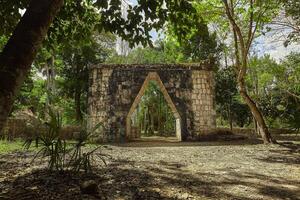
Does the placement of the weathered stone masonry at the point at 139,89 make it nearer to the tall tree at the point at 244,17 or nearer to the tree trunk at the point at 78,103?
the tall tree at the point at 244,17

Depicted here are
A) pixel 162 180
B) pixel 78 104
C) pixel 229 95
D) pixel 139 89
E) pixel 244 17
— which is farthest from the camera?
pixel 229 95

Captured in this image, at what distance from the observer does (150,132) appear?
18.8 metres

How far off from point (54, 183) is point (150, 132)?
15105 millimetres

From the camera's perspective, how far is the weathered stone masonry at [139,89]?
12.8 m

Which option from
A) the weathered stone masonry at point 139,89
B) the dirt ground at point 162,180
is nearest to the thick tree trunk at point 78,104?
the weathered stone masonry at point 139,89

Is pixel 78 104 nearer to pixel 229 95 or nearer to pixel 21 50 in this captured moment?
pixel 229 95

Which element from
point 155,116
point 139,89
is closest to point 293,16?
→ point 139,89

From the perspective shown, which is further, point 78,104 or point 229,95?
point 229,95

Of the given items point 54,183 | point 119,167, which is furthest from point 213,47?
point 54,183

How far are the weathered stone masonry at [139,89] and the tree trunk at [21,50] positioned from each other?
10201 millimetres

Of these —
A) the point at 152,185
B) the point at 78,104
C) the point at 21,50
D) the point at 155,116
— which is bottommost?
the point at 152,185

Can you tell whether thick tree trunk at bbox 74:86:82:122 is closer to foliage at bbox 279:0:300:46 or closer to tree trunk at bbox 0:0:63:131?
foliage at bbox 279:0:300:46

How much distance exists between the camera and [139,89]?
42.8 feet

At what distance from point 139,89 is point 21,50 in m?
10.8
